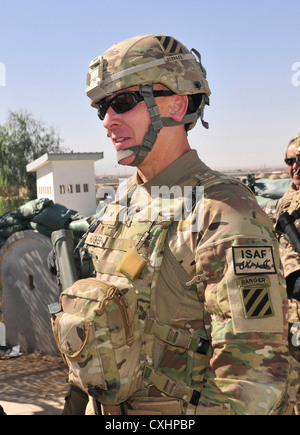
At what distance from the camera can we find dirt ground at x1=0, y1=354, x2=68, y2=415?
19.2 ft

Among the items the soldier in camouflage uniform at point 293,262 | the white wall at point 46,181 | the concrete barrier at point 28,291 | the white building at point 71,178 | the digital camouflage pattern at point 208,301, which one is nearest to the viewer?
A: the digital camouflage pattern at point 208,301

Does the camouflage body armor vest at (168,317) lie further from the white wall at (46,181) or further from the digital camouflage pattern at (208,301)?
the white wall at (46,181)

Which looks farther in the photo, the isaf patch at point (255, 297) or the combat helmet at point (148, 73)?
the combat helmet at point (148, 73)

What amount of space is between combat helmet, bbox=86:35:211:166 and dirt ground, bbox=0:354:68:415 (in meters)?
4.67

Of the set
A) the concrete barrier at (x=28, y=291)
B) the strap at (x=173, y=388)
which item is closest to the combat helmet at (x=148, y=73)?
the strap at (x=173, y=388)

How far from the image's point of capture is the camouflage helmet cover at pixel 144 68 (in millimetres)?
1856

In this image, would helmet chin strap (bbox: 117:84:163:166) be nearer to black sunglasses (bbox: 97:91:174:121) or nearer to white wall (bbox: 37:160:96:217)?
black sunglasses (bbox: 97:91:174:121)

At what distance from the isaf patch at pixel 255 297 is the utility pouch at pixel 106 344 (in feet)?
1.45

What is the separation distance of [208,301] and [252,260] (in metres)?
0.19

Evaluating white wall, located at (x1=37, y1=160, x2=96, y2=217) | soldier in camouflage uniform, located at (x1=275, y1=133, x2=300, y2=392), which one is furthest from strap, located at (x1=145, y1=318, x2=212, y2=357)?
white wall, located at (x1=37, y1=160, x2=96, y2=217)

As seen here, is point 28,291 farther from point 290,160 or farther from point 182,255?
point 182,255

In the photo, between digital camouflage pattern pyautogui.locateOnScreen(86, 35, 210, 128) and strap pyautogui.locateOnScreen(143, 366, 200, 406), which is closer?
strap pyautogui.locateOnScreen(143, 366, 200, 406)

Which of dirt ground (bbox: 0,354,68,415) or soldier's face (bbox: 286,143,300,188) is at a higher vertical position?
soldier's face (bbox: 286,143,300,188)

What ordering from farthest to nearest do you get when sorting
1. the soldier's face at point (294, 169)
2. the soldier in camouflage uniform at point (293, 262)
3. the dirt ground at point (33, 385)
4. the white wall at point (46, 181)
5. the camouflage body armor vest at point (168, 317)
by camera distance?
the white wall at point (46, 181), the dirt ground at point (33, 385), the soldier's face at point (294, 169), the soldier in camouflage uniform at point (293, 262), the camouflage body armor vest at point (168, 317)
